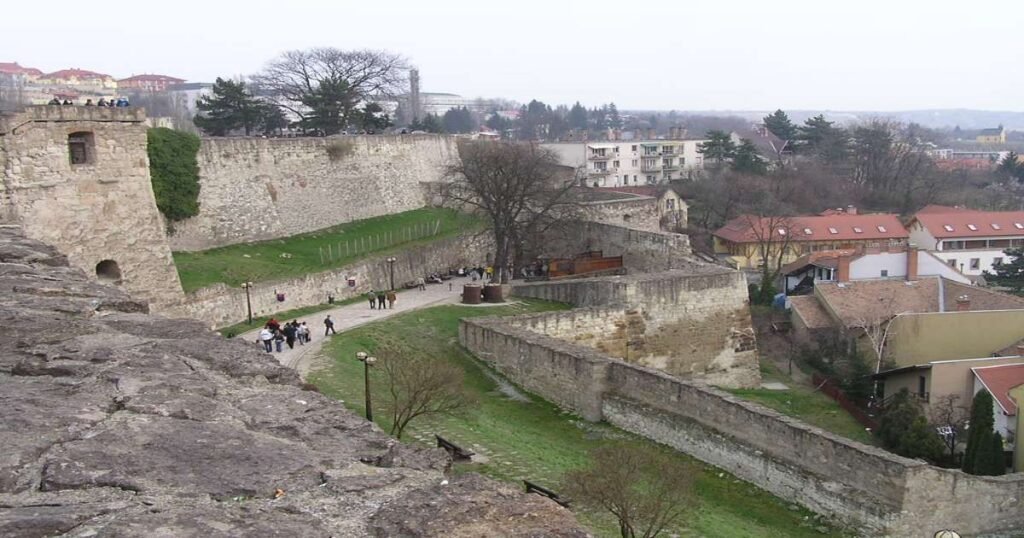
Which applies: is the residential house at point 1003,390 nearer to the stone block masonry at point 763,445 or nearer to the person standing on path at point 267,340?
the stone block masonry at point 763,445

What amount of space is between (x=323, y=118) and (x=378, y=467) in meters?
42.7

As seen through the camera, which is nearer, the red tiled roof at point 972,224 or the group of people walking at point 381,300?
the group of people walking at point 381,300

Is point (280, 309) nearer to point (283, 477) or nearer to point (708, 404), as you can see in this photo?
point (708, 404)

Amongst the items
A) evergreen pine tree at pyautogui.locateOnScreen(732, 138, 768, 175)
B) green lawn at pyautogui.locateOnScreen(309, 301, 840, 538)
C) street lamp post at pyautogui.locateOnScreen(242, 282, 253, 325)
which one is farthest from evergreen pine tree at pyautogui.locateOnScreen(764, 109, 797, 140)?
green lawn at pyautogui.locateOnScreen(309, 301, 840, 538)

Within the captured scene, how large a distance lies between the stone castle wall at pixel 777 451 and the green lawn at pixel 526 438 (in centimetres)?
28

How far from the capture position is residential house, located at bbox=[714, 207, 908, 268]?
2064 inches

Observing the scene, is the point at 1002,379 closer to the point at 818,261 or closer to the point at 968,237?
the point at 818,261

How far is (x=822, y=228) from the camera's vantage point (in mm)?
54188

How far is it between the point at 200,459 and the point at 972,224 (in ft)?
193

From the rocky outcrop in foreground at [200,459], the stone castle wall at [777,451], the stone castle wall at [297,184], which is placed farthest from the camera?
the stone castle wall at [297,184]

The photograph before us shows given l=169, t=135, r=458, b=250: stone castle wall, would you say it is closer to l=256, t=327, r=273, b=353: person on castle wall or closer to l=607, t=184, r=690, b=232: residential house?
l=256, t=327, r=273, b=353: person on castle wall

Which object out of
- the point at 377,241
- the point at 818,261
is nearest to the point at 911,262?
the point at 818,261

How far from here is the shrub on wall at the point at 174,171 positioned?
26703 mm

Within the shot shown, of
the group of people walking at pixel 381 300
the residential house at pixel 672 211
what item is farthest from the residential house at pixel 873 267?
the group of people walking at pixel 381 300
